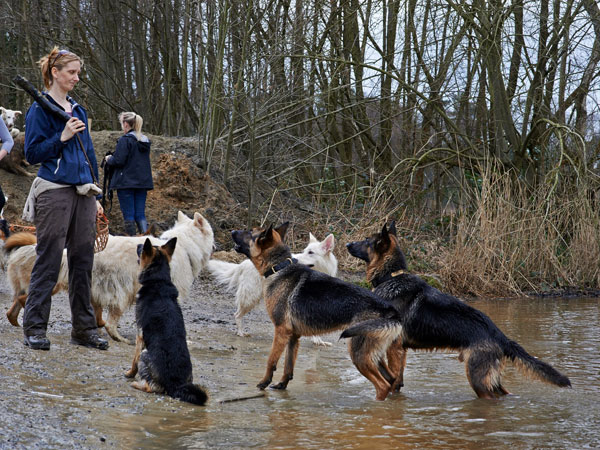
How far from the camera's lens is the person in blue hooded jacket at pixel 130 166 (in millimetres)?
11492

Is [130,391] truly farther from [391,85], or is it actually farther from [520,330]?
[391,85]

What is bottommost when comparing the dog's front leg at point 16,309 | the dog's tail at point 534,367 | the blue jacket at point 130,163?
the dog's tail at point 534,367

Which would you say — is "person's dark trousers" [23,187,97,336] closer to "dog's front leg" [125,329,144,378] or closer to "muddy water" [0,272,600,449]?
"muddy water" [0,272,600,449]

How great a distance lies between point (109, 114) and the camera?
66.9ft

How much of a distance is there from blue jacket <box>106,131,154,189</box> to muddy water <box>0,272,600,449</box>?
4.20 metres

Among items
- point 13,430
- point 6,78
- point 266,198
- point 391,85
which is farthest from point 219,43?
point 13,430

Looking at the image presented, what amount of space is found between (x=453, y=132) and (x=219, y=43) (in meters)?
5.92

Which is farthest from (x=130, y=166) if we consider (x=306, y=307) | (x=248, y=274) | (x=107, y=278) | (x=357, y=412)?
(x=357, y=412)

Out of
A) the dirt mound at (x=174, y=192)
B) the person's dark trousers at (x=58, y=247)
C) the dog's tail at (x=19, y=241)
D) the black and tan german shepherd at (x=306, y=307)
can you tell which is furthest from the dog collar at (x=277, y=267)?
the dirt mound at (x=174, y=192)

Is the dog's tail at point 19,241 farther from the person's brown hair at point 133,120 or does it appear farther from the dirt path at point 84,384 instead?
the person's brown hair at point 133,120

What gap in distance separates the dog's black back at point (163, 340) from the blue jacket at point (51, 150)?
1.10 metres

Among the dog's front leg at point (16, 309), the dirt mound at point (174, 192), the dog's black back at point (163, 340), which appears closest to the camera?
the dog's black back at point (163, 340)

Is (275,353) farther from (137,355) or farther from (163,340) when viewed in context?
(137,355)

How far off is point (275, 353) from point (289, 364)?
0.22 meters
